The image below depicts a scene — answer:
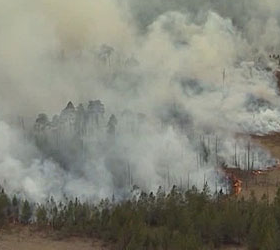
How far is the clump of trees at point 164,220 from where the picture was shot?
6812 centimetres

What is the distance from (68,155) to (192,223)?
2855 cm

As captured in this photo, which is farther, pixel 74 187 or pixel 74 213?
pixel 74 187

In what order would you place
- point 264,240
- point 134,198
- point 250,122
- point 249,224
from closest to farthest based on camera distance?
1. point 264,240
2. point 249,224
3. point 134,198
4. point 250,122

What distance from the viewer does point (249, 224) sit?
236 feet

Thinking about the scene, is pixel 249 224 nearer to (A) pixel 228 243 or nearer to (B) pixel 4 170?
(A) pixel 228 243

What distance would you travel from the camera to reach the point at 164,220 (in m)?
73.6

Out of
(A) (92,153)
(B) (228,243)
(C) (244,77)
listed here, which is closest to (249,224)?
(B) (228,243)

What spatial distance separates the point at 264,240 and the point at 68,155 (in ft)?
116

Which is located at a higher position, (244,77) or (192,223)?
(244,77)

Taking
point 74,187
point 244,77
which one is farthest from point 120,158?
point 244,77

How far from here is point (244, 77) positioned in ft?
466

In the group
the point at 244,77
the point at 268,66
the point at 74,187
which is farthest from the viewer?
the point at 268,66

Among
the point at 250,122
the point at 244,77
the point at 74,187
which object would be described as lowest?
the point at 74,187

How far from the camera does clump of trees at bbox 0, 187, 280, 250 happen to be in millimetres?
68125
